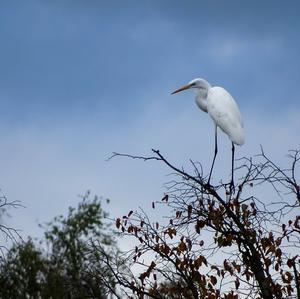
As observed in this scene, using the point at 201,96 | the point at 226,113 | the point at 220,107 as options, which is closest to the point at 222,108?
the point at 220,107

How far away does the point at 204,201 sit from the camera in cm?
Result: 807

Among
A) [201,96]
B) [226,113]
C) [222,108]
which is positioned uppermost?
[201,96]

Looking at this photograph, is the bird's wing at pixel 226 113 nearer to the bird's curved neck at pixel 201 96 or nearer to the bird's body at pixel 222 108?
the bird's body at pixel 222 108

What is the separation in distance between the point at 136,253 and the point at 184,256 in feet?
1.87

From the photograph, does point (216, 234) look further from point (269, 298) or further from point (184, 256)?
point (269, 298)

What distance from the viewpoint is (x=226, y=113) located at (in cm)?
1321

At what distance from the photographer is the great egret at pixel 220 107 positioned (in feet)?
41.7

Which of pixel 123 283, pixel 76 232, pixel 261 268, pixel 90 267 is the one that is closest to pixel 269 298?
pixel 261 268

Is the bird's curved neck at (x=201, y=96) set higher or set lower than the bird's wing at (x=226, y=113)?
higher

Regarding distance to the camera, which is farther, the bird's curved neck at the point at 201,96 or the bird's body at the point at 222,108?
the bird's curved neck at the point at 201,96

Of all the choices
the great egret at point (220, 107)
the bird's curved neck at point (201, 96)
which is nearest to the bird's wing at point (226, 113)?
the great egret at point (220, 107)

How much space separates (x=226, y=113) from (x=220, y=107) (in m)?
0.26

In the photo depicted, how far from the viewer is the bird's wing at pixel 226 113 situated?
12641mm

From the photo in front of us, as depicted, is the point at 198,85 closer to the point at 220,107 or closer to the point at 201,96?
the point at 201,96
